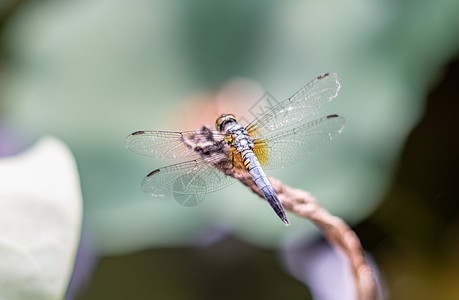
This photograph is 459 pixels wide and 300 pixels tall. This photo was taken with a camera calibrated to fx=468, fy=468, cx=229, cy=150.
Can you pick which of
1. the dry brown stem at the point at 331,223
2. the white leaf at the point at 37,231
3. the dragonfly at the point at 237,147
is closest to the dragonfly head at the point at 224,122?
the dragonfly at the point at 237,147

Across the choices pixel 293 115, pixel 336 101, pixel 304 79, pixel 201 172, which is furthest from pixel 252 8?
pixel 201 172

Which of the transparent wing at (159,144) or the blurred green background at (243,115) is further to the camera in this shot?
the blurred green background at (243,115)

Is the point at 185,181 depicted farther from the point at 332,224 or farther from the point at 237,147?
the point at 332,224

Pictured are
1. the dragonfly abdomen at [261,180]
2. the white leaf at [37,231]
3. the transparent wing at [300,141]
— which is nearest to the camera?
the white leaf at [37,231]

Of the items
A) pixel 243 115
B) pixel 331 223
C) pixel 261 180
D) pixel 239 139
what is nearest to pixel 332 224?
pixel 331 223

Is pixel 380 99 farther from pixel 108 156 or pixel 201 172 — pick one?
pixel 108 156

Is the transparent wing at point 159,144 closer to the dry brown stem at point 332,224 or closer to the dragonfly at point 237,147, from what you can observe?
the dragonfly at point 237,147

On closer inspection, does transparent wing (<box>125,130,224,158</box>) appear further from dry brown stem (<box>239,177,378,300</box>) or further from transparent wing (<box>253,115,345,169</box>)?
dry brown stem (<box>239,177,378,300</box>)
